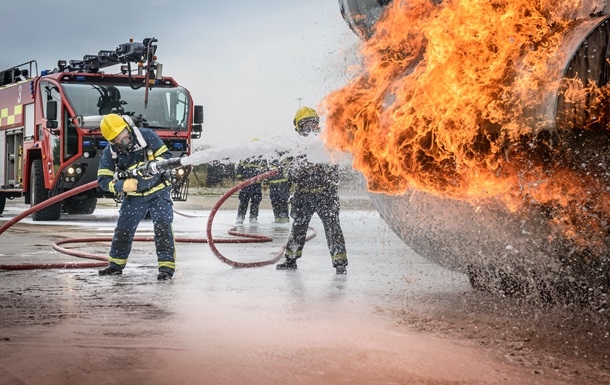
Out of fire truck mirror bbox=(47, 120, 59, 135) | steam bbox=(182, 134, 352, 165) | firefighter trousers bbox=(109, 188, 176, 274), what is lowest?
firefighter trousers bbox=(109, 188, 176, 274)

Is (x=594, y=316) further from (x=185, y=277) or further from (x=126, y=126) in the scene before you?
(x=126, y=126)

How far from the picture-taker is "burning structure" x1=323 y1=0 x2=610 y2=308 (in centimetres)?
394

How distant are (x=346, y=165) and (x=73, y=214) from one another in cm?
1279

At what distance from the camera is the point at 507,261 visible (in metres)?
4.74

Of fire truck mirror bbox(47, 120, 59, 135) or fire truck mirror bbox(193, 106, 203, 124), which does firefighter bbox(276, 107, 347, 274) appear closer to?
fire truck mirror bbox(193, 106, 203, 124)

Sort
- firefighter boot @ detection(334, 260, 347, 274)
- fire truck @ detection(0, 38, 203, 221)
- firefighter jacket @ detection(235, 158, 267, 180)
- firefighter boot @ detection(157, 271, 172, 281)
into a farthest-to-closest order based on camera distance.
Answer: firefighter jacket @ detection(235, 158, 267, 180), fire truck @ detection(0, 38, 203, 221), firefighter boot @ detection(334, 260, 347, 274), firefighter boot @ detection(157, 271, 172, 281)

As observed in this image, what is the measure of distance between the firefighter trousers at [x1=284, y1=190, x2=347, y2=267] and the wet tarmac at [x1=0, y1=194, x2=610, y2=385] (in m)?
0.27

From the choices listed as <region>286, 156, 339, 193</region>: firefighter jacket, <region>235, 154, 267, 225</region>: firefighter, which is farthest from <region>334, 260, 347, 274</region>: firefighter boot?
<region>235, 154, 267, 225</region>: firefighter

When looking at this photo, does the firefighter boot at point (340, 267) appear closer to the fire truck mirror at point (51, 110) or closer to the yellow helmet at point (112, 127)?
the yellow helmet at point (112, 127)

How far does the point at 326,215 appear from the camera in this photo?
720 cm

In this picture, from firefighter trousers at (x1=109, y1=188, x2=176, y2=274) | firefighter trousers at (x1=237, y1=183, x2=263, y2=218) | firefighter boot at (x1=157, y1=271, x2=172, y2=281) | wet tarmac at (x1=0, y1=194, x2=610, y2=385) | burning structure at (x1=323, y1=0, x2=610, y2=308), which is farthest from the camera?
firefighter trousers at (x1=237, y1=183, x2=263, y2=218)

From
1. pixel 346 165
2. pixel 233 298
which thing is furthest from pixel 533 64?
pixel 233 298

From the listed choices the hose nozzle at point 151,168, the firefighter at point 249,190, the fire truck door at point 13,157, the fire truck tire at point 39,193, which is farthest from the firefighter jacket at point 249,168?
the hose nozzle at point 151,168

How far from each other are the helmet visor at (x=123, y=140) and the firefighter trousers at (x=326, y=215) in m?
1.65
